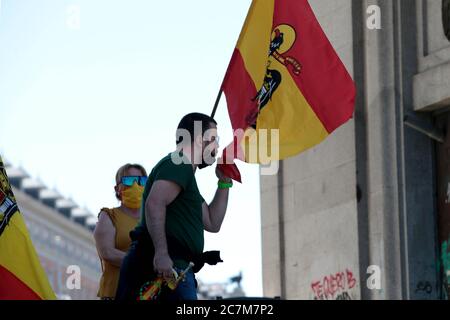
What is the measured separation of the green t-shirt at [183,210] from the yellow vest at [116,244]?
1417mm

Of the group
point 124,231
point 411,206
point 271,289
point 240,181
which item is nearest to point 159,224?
point 240,181

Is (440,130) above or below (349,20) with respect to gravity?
below

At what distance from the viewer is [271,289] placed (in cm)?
1717

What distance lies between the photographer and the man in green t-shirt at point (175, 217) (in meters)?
9.42

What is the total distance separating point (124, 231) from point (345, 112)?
1938mm

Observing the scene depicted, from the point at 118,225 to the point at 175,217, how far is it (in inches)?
64.8

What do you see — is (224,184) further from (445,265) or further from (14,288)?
(445,265)

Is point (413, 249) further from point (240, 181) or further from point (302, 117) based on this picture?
point (240, 181)

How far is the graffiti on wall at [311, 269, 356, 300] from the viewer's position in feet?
51.0

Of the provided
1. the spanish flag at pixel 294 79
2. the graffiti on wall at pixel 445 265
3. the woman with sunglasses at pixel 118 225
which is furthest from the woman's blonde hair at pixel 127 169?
the graffiti on wall at pixel 445 265

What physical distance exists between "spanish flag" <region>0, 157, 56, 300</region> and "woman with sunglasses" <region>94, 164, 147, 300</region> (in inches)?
25.9

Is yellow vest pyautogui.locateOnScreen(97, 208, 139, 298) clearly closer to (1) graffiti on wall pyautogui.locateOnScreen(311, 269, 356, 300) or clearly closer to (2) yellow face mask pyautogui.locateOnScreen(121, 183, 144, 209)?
(2) yellow face mask pyautogui.locateOnScreen(121, 183, 144, 209)

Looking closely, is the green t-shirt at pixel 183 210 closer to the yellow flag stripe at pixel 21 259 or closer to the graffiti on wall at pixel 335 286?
the yellow flag stripe at pixel 21 259

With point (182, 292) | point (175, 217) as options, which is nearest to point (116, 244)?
point (175, 217)
